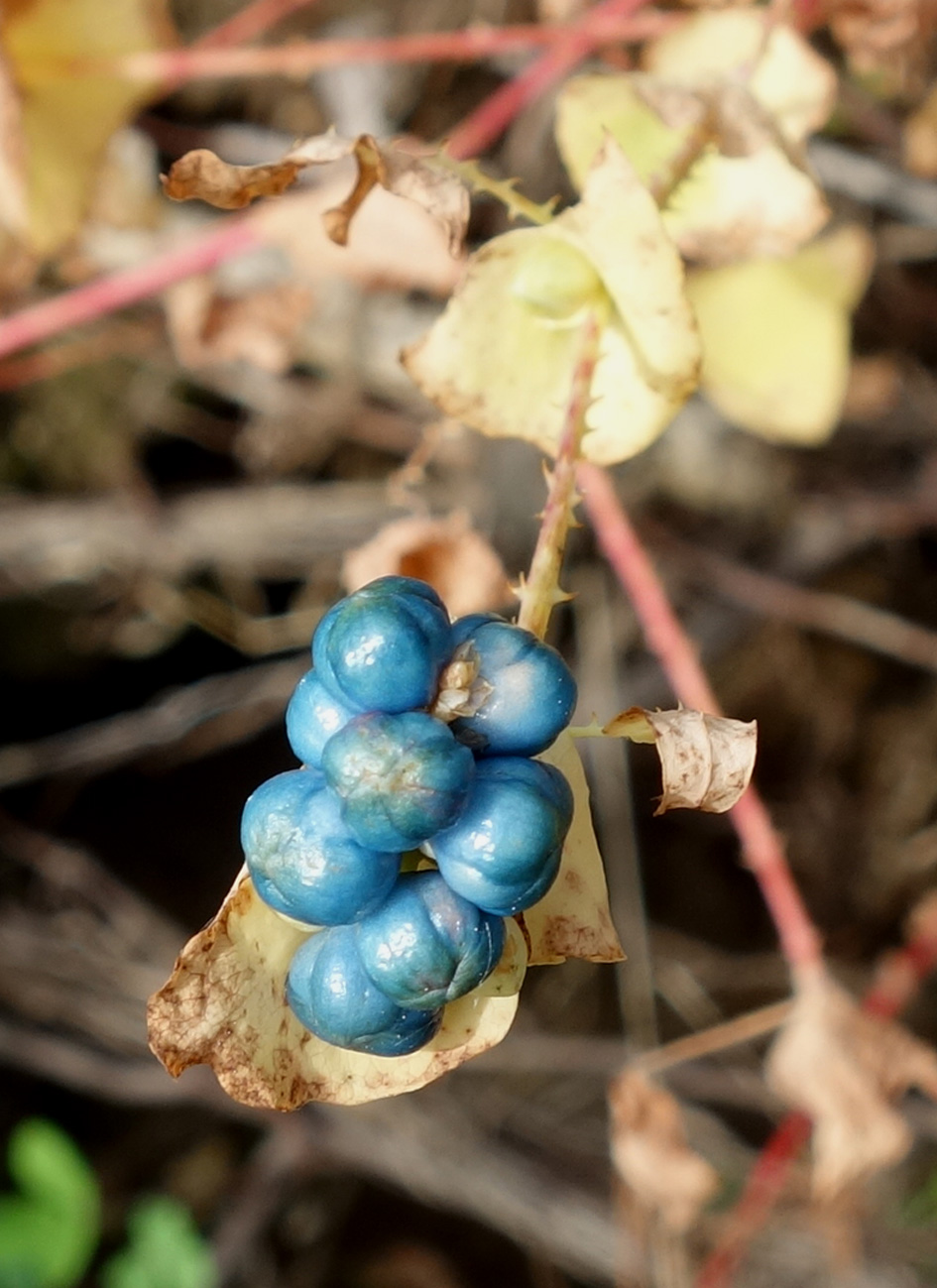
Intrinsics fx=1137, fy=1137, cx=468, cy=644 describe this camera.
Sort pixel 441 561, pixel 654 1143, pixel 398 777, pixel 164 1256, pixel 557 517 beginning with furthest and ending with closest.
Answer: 1. pixel 164 1256
2. pixel 654 1143
3. pixel 441 561
4. pixel 557 517
5. pixel 398 777

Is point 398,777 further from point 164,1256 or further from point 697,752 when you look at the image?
point 164,1256

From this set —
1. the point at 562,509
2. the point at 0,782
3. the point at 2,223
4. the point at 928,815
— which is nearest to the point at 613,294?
the point at 562,509

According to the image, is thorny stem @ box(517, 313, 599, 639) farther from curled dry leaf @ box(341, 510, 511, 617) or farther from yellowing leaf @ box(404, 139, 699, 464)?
curled dry leaf @ box(341, 510, 511, 617)

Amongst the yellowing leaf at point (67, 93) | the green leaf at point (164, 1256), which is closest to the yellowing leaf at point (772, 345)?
the yellowing leaf at point (67, 93)

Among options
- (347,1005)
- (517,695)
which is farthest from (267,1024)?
(517,695)

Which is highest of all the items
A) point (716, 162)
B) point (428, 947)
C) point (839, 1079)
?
point (716, 162)

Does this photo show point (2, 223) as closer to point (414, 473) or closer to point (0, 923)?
point (414, 473)

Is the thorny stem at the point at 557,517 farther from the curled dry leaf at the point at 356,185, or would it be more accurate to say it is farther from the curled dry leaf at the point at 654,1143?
the curled dry leaf at the point at 654,1143
